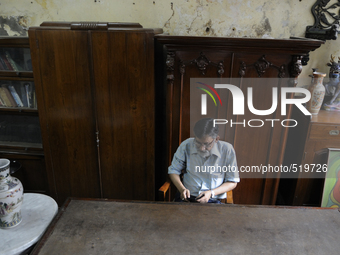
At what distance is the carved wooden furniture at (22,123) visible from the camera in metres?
2.38

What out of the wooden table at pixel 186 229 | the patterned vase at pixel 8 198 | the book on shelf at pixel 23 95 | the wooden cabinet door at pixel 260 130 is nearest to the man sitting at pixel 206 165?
the wooden table at pixel 186 229

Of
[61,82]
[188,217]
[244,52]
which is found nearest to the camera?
[188,217]

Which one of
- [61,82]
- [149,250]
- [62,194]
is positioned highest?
[61,82]

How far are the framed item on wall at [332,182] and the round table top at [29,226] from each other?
230 centimetres

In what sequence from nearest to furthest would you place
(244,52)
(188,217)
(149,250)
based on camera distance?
(149,250) < (188,217) < (244,52)

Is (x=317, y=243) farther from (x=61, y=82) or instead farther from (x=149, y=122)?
(x=61, y=82)

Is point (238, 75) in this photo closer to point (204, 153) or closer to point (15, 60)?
point (204, 153)

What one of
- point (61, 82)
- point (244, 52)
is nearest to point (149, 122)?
point (61, 82)

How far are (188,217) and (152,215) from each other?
8.4 inches

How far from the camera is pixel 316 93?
2186 millimetres

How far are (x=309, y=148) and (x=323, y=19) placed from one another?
4.15 feet

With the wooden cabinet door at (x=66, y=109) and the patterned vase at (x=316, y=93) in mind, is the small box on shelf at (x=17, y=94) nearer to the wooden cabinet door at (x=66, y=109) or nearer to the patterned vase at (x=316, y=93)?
the wooden cabinet door at (x=66, y=109)

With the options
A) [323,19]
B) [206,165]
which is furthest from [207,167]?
[323,19]

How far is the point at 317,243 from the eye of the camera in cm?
131
